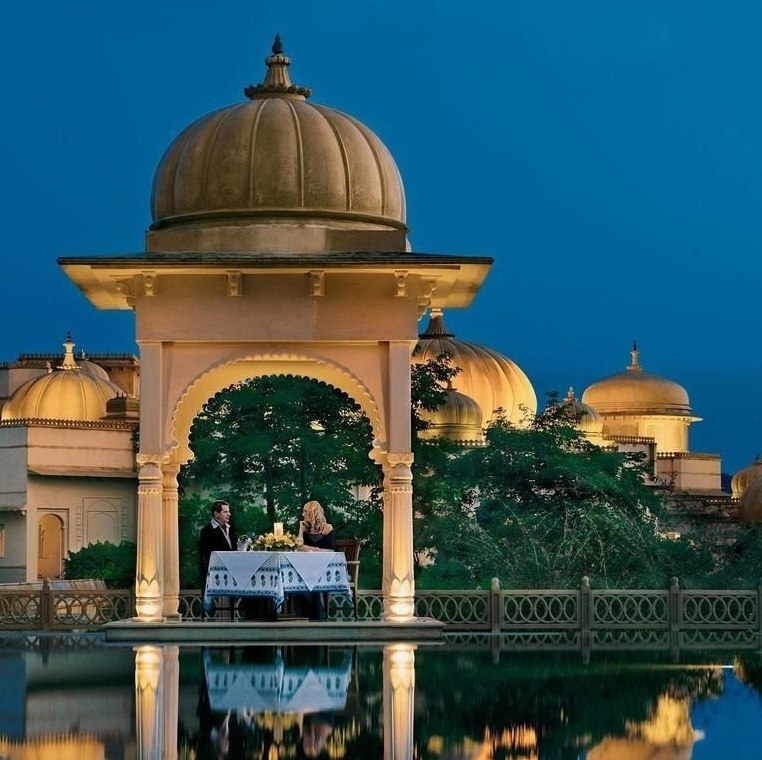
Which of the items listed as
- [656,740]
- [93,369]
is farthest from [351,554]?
[93,369]

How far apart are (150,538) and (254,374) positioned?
106 inches

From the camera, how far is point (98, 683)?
12.6m

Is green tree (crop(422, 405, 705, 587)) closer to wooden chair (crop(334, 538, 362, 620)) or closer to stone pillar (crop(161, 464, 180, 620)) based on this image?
wooden chair (crop(334, 538, 362, 620))

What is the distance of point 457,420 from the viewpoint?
48.3m

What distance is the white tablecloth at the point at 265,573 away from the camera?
1711 centimetres

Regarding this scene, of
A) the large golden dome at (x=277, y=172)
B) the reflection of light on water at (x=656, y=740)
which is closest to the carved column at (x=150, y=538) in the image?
the large golden dome at (x=277, y=172)

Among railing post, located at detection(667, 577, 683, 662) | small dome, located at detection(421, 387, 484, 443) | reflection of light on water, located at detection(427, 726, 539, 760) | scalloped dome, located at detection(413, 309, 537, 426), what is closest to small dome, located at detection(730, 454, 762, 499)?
scalloped dome, located at detection(413, 309, 537, 426)

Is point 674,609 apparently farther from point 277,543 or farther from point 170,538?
point 170,538

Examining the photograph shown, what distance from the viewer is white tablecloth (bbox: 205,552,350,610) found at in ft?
56.1

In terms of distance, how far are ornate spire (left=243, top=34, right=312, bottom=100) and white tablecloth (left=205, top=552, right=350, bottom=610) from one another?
5.01m

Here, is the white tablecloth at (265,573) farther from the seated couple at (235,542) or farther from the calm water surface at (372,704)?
the calm water surface at (372,704)

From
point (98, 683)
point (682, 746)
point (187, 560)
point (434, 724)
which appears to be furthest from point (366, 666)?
point (187, 560)

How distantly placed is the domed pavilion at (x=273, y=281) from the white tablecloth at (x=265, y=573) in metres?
0.65

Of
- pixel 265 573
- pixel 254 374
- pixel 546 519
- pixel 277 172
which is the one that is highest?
pixel 277 172
